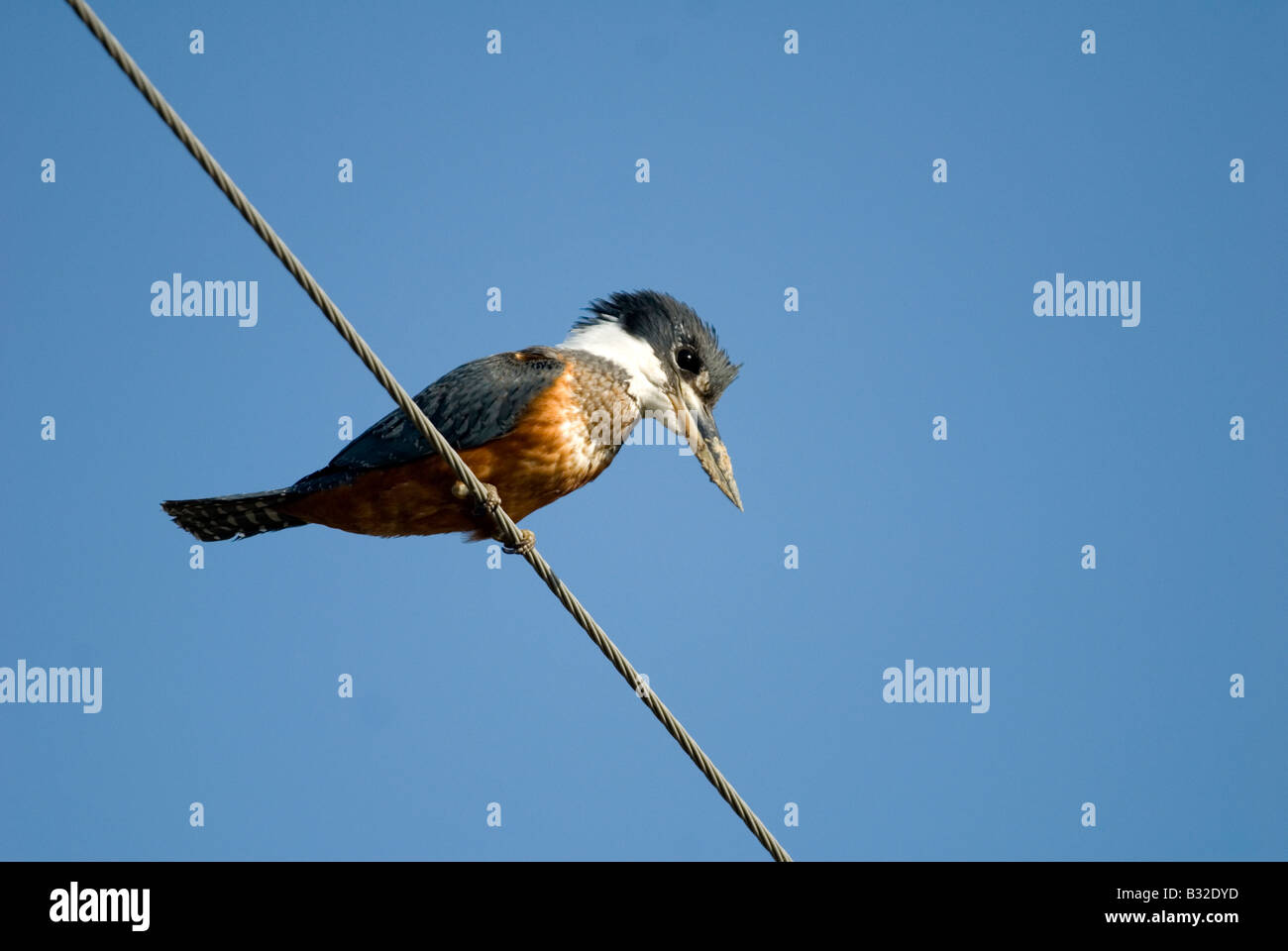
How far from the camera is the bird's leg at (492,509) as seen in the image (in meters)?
5.01

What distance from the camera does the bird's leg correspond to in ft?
16.5

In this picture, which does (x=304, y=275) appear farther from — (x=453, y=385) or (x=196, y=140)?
(x=453, y=385)

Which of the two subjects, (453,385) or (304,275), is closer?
(304,275)

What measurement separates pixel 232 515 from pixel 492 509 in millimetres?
1553

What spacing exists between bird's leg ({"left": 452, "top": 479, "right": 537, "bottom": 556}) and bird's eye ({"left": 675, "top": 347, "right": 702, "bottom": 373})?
4.76 feet

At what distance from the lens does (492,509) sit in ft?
17.3

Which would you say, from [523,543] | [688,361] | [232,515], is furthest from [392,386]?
[688,361]

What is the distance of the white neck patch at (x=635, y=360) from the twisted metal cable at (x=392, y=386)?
169cm

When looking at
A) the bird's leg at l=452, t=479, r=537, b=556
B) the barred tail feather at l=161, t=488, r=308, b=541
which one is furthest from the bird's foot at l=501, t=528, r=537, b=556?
the barred tail feather at l=161, t=488, r=308, b=541

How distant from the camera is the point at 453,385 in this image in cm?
592

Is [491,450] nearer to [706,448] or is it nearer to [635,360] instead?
[635,360]

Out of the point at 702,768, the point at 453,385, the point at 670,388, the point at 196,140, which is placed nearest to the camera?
the point at 196,140

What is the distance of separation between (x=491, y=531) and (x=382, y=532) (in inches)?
22.8
